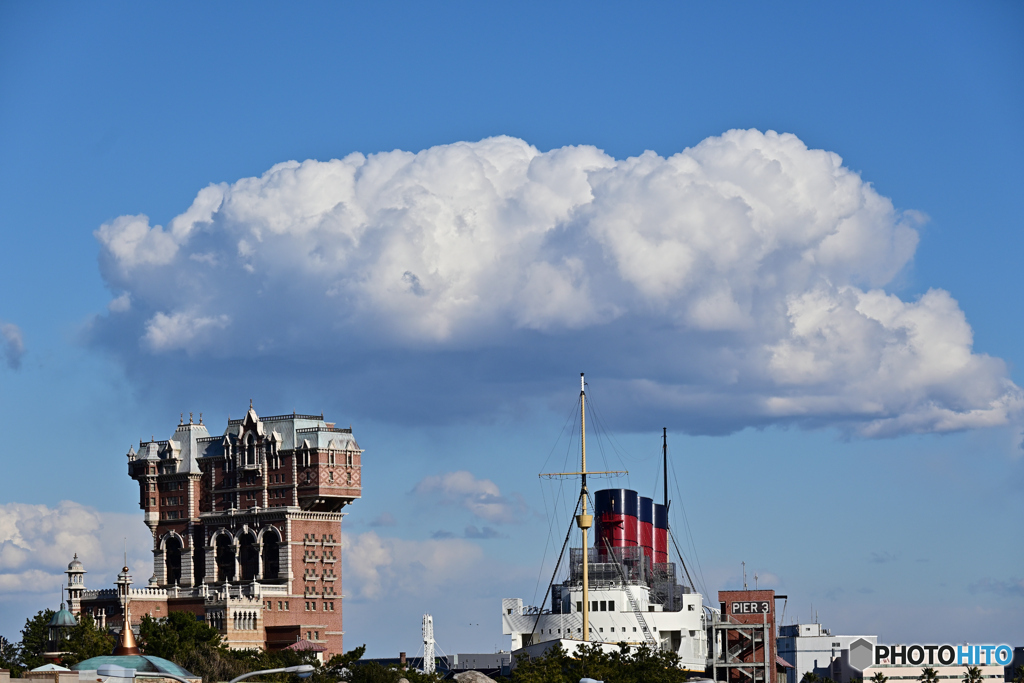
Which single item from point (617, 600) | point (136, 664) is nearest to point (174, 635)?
point (617, 600)

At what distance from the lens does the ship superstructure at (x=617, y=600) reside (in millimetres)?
154875

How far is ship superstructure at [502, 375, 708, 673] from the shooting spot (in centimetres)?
15488

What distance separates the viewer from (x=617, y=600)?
155 m

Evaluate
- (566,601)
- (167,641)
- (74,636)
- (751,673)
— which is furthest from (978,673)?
(74,636)

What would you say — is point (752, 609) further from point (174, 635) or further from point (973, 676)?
point (174, 635)

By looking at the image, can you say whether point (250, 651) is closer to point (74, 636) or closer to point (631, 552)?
point (74, 636)

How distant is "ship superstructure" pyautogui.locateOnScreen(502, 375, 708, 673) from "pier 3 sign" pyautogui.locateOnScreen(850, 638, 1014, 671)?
99.2ft

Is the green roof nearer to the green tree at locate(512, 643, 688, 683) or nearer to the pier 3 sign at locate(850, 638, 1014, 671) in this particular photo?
the green tree at locate(512, 643, 688, 683)

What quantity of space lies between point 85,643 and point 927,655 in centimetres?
9591

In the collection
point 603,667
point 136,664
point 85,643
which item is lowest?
point 85,643

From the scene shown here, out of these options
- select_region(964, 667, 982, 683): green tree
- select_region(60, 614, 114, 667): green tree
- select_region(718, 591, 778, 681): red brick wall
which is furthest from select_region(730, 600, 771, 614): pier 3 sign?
select_region(60, 614, 114, 667): green tree

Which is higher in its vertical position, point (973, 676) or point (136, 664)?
point (136, 664)

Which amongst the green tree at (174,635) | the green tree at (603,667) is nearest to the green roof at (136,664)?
the green tree at (603,667)

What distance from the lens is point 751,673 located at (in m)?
179
